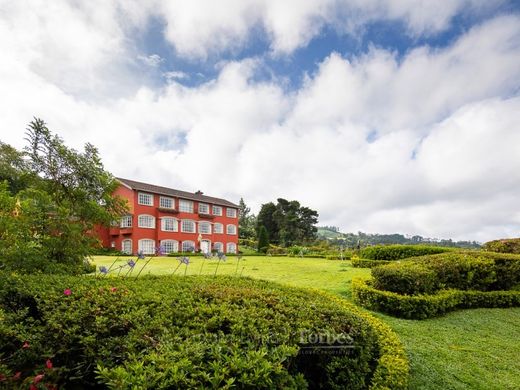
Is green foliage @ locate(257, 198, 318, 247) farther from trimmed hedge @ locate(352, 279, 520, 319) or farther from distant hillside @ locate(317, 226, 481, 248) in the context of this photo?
trimmed hedge @ locate(352, 279, 520, 319)

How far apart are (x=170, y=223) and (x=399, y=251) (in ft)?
77.1

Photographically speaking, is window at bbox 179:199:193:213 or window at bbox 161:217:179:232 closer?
window at bbox 161:217:179:232

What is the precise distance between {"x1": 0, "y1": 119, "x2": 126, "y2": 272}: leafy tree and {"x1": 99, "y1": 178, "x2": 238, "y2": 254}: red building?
66.1 feet

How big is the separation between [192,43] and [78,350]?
29.7ft

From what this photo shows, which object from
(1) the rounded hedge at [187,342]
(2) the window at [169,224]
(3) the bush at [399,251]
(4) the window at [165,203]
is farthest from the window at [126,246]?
(1) the rounded hedge at [187,342]

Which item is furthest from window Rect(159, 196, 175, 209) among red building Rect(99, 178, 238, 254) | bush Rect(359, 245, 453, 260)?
bush Rect(359, 245, 453, 260)

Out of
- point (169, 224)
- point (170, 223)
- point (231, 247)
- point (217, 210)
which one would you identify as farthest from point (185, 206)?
point (231, 247)

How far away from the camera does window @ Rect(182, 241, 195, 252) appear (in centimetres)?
3350

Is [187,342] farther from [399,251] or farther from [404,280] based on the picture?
[399,251]

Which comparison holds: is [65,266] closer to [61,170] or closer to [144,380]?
[61,170]

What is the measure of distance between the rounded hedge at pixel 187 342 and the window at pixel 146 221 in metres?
26.6

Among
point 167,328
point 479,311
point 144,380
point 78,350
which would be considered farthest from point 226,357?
point 479,311

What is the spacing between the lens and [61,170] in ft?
19.0

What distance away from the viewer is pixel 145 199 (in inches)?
1174
